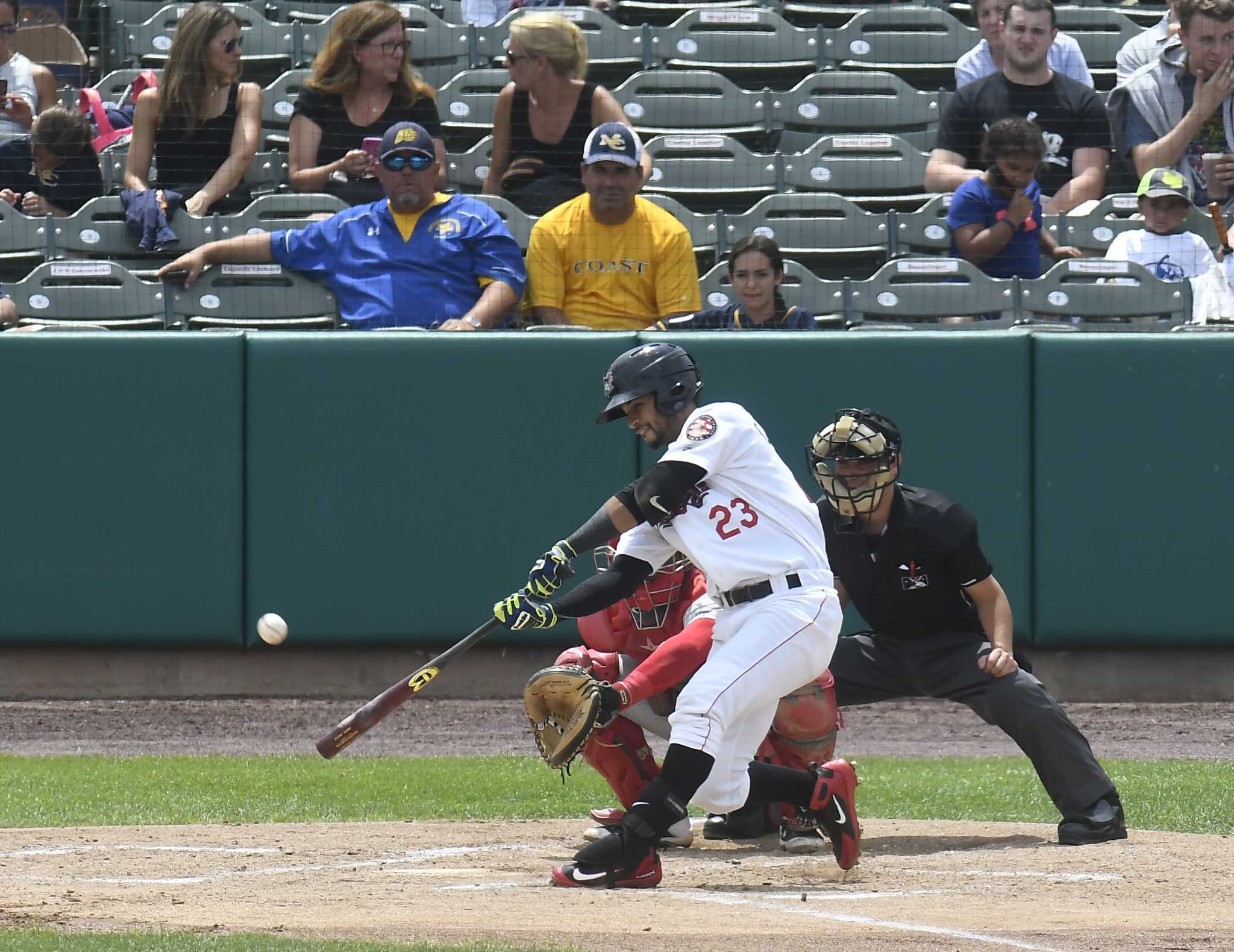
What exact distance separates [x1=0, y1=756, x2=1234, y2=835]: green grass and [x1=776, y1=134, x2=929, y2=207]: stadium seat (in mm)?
3478

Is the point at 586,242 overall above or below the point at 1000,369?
above

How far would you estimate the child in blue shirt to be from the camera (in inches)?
337

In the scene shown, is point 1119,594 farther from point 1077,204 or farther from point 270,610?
point 270,610

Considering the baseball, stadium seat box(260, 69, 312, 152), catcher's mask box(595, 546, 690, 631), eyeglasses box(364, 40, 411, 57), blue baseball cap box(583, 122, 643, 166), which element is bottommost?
the baseball

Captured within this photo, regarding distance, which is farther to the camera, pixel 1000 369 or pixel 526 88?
pixel 526 88

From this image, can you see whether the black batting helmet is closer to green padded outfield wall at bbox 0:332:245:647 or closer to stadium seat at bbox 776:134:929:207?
green padded outfield wall at bbox 0:332:245:647

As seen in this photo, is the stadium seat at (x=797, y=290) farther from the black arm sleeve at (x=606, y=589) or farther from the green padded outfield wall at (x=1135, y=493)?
the black arm sleeve at (x=606, y=589)

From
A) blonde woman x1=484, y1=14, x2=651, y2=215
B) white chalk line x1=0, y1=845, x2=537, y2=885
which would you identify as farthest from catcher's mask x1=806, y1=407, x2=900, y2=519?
blonde woman x1=484, y1=14, x2=651, y2=215

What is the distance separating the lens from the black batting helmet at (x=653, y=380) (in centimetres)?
498

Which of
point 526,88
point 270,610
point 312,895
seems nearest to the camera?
point 312,895

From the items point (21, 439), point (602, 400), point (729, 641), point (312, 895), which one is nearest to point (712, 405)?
point (729, 641)

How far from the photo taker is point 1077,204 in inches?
363

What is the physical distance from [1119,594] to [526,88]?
3.95 m

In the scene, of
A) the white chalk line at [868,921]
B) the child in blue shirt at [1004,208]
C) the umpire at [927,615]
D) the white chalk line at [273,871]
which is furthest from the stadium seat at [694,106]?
the white chalk line at [868,921]
